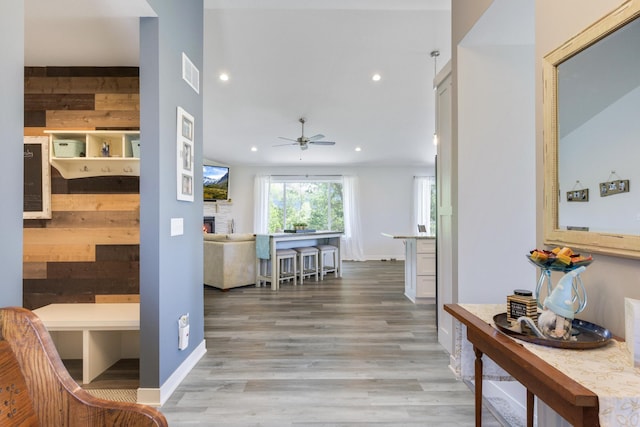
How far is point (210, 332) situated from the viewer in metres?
3.18

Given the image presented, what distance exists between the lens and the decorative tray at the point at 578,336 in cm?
96

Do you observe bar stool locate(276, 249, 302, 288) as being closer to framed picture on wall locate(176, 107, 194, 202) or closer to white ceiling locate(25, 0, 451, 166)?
white ceiling locate(25, 0, 451, 166)

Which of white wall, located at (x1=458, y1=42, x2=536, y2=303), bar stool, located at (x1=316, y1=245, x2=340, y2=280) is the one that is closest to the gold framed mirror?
white wall, located at (x1=458, y1=42, x2=536, y2=303)

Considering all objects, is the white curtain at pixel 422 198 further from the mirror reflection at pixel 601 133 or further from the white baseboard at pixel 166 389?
the mirror reflection at pixel 601 133

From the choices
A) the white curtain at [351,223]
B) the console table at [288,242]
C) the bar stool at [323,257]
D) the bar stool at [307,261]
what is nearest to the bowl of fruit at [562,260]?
the console table at [288,242]

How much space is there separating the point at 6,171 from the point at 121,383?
6.28 ft

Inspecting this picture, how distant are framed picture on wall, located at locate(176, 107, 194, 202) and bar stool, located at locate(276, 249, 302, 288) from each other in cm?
298

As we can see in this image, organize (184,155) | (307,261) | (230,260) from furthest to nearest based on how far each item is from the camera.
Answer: (307,261)
(230,260)
(184,155)

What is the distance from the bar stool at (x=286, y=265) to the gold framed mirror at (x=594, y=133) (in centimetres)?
433

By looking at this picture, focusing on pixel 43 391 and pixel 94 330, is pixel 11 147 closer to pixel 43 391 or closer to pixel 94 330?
pixel 43 391

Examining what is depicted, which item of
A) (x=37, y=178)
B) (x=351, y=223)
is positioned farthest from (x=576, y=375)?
(x=351, y=223)

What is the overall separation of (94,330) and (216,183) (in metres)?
6.30

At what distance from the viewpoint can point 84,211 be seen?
2605mm

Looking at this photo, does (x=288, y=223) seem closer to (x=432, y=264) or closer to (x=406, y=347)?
(x=432, y=264)
